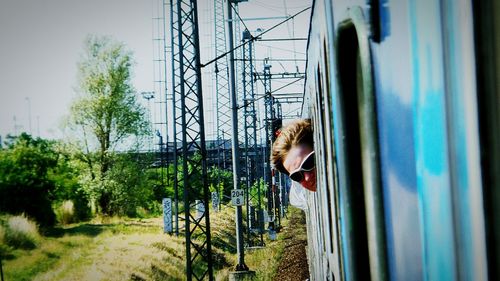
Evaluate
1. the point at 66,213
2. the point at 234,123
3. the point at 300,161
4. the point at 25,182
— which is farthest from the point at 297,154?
the point at 66,213

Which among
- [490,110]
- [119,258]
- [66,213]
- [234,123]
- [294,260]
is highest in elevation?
[234,123]

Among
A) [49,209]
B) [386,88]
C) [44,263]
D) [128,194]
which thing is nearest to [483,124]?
[386,88]

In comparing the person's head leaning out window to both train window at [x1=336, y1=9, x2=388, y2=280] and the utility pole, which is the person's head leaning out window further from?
the utility pole

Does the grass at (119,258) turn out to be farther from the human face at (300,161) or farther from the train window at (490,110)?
the train window at (490,110)

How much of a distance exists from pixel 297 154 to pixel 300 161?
0.05 m

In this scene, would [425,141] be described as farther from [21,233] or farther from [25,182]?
[25,182]

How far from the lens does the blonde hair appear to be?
273 cm

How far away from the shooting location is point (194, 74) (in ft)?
30.2

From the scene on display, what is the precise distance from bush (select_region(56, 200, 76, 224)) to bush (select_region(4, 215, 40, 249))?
6.34m

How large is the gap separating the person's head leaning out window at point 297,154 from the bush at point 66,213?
2687 centimetres

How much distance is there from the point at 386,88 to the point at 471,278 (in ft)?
1.30

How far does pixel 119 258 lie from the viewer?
18.3m

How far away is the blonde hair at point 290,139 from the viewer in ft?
8.96

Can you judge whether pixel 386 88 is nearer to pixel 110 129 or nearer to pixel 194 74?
pixel 194 74
